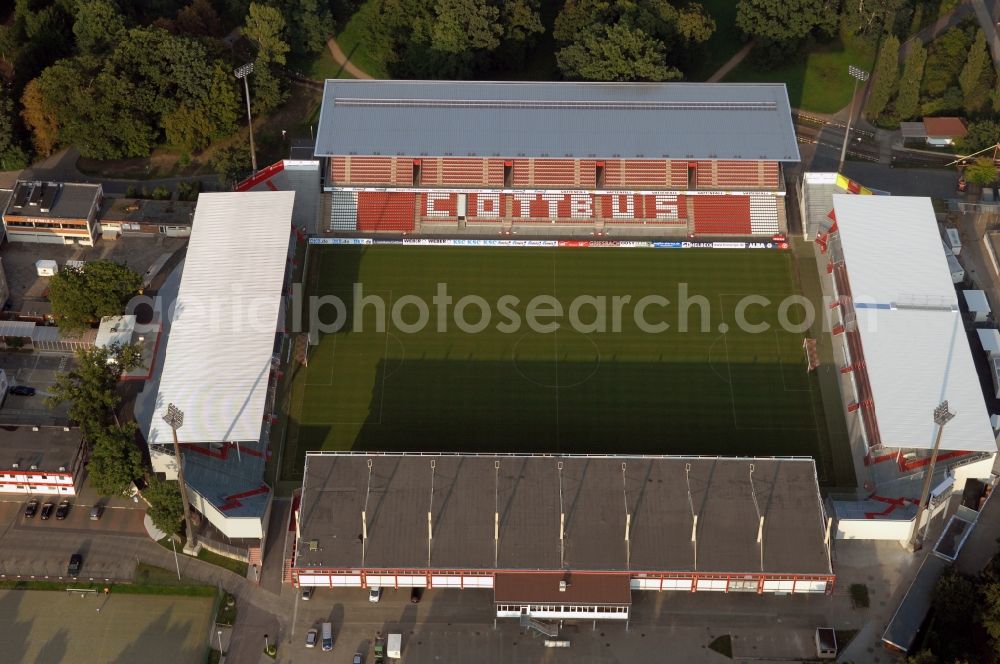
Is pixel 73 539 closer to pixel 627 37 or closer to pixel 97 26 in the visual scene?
pixel 97 26

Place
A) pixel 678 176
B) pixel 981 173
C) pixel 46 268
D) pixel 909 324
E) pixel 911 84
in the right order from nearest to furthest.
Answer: pixel 909 324 < pixel 46 268 < pixel 678 176 < pixel 981 173 < pixel 911 84

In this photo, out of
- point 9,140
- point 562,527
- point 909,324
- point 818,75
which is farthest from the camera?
point 818,75

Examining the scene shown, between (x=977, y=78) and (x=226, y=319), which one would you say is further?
(x=977, y=78)

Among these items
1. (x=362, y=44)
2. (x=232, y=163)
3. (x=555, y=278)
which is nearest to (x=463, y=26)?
(x=362, y=44)

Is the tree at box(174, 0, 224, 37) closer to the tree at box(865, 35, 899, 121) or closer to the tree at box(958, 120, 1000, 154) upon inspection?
the tree at box(865, 35, 899, 121)

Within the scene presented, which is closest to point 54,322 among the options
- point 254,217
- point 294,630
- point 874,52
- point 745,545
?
point 254,217
